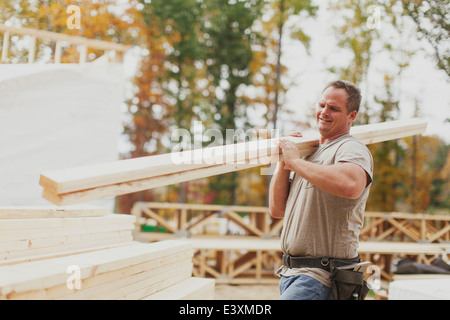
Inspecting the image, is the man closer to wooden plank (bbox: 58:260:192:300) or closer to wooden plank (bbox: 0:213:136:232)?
wooden plank (bbox: 58:260:192:300)

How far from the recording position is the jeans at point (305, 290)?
2.21 m

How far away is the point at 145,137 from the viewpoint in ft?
63.0

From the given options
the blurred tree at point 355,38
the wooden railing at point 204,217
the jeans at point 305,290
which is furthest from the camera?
the blurred tree at point 355,38

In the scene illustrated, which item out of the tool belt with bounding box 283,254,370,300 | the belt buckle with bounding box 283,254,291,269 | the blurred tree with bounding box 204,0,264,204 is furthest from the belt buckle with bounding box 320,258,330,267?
the blurred tree with bounding box 204,0,264,204

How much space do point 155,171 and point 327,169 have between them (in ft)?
2.86

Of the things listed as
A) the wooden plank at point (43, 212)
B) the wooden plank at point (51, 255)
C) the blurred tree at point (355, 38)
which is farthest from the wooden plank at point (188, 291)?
the blurred tree at point (355, 38)

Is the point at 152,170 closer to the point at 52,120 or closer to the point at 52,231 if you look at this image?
the point at 52,231

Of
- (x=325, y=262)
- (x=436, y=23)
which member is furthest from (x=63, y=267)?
(x=436, y=23)

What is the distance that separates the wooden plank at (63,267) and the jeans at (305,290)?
109 centimetres

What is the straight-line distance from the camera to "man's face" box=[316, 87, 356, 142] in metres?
2.41

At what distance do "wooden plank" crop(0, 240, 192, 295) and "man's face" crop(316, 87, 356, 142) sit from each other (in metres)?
1.54

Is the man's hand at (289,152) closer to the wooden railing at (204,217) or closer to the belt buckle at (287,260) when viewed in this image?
the belt buckle at (287,260)

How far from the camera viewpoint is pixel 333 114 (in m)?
2.43

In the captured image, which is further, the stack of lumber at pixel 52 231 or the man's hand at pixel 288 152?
the stack of lumber at pixel 52 231
